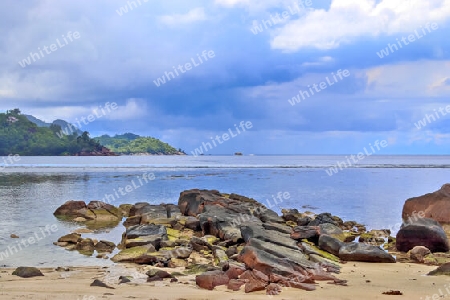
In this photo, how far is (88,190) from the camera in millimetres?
46406

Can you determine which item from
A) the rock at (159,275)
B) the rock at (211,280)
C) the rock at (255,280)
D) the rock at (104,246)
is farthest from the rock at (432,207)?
the rock at (159,275)

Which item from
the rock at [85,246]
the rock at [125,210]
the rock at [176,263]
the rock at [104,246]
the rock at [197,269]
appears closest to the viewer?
the rock at [197,269]

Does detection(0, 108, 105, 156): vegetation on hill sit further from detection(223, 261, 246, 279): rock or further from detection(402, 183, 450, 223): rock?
detection(223, 261, 246, 279): rock

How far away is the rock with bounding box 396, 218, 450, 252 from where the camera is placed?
54.3ft

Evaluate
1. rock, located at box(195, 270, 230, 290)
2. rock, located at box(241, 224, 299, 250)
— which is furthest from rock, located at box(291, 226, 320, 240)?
rock, located at box(195, 270, 230, 290)

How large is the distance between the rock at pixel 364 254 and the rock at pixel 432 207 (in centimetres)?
873

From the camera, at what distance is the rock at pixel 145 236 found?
→ 53.8ft

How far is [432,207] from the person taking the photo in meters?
24.6

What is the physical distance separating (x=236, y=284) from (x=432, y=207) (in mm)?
17539

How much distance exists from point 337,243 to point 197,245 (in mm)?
4879

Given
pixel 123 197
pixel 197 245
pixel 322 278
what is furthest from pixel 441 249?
pixel 123 197

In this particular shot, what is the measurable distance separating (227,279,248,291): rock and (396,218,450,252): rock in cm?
868

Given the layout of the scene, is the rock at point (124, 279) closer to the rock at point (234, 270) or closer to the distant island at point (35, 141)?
the rock at point (234, 270)

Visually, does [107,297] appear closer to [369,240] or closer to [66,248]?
[66,248]
